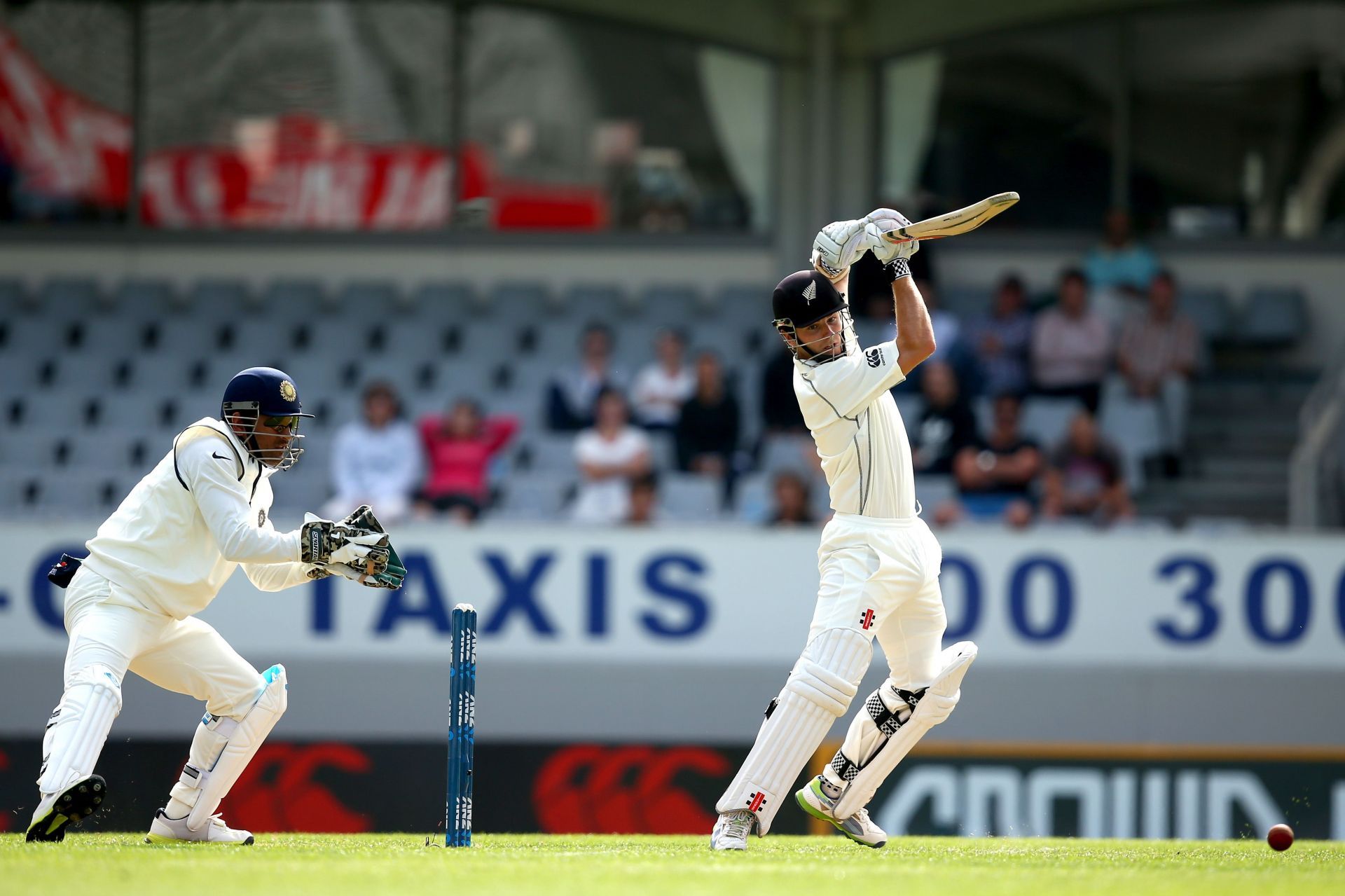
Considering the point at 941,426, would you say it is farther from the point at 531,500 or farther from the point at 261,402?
the point at 261,402

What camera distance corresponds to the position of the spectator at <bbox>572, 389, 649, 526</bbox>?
1105 cm

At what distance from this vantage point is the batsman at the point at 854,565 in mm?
5918

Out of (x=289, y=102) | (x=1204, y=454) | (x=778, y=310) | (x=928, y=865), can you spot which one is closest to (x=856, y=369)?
(x=778, y=310)

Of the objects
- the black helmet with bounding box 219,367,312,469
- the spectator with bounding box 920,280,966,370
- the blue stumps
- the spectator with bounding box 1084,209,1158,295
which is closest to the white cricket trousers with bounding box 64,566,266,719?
the black helmet with bounding box 219,367,312,469

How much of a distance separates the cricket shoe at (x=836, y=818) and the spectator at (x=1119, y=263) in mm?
7459

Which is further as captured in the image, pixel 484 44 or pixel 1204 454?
pixel 484 44

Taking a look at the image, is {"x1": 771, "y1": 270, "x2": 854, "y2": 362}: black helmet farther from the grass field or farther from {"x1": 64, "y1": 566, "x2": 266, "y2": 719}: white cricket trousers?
{"x1": 64, "y1": 566, "x2": 266, "y2": 719}: white cricket trousers

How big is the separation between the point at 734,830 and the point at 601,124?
907cm

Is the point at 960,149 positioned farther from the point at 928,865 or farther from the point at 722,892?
the point at 722,892

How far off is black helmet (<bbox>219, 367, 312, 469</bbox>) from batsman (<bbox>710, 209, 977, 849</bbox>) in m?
1.70

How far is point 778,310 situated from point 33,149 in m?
10.1

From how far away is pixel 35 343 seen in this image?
1302 cm

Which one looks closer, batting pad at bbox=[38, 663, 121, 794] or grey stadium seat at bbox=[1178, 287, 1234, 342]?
batting pad at bbox=[38, 663, 121, 794]

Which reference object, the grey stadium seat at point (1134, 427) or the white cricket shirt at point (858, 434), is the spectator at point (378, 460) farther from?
the white cricket shirt at point (858, 434)
